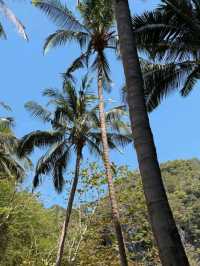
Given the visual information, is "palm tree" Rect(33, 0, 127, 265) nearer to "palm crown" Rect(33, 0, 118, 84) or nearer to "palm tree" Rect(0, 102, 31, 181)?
"palm crown" Rect(33, 0, 118, 84)

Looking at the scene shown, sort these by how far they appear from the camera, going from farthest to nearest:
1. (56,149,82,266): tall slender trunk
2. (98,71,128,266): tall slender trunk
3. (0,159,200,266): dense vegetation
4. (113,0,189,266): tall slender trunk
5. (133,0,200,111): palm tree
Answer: (0,159,200,266): dense vegetation
(56,149,82,266): tall slender trunk
(98,71,128,266): tall slender trunk
(133,0,200,111): palm tree
(113,0,189,266): tall slender trunk

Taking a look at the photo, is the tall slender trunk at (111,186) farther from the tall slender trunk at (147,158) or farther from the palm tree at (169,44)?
the tall slender trunk at (147,158)

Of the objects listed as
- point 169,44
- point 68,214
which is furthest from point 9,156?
point 169,44

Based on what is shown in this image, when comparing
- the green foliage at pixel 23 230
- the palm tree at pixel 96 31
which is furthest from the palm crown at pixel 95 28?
the green foliage at pixel 23 230

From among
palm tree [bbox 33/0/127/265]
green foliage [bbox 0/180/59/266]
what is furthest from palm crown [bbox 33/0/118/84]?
green foliage [bbox 0/180/59/266]

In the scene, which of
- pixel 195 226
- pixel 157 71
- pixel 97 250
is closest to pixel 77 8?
pixel 157 71

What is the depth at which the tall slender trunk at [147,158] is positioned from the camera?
5.35 m

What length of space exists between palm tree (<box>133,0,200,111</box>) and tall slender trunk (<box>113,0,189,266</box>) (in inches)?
206

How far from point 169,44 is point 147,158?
7.77m

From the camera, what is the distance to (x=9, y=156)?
110ft

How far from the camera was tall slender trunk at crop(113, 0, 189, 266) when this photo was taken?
17.5 feet

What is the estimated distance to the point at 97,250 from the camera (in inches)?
944

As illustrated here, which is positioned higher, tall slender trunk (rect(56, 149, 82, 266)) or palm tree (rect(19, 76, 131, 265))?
palm tree (rect(19, 76, 131, 265))

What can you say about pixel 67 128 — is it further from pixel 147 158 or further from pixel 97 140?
pixel 147 158
